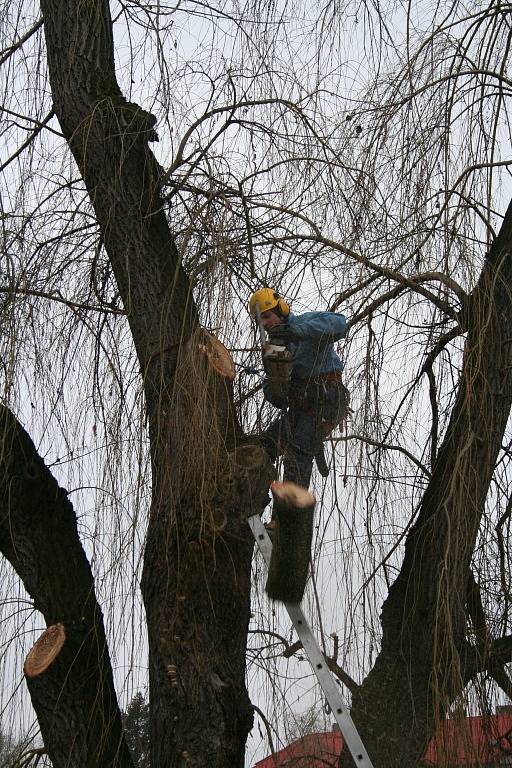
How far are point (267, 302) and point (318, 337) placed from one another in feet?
0.68

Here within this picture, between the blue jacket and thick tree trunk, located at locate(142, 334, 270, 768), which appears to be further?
the blue jacket

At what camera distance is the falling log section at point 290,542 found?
115 inches

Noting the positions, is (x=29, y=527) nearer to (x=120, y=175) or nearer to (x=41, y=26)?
(x=120, y=175)

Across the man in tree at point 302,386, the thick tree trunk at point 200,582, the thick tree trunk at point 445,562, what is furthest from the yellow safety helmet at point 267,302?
the thick tree trunk at point 445,562

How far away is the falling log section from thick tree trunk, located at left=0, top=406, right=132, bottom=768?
2.12ft

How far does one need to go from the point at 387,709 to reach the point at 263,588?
534mm

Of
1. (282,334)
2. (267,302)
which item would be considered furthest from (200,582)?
(267,302)

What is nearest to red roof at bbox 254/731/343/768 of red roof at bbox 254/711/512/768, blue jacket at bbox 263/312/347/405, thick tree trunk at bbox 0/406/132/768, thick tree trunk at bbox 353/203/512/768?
red roof at bbox 254/711/512/768

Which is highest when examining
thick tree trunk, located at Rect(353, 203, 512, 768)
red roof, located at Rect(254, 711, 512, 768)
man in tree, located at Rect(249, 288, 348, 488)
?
man in tree, located at Rect(249, 288, 348, 488)

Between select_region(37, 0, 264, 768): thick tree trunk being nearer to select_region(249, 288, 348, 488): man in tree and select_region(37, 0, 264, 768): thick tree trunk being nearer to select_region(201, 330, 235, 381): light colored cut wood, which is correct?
select_region(201, 330, 235, 381): light colored cut wood

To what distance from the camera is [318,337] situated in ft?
10.9

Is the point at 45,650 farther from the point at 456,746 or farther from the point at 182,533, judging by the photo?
the point at 456,746

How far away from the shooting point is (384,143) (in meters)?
3.51

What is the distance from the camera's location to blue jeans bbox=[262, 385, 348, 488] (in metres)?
3.23
